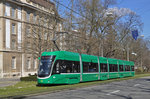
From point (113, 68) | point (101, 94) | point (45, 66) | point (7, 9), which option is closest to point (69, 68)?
point (45, 66)

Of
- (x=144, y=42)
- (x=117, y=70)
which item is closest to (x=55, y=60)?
(x=117, y=70)

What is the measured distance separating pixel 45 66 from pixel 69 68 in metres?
2.83

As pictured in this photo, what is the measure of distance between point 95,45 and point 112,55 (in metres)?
11.8

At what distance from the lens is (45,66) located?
64.3 ft

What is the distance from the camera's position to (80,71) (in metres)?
23.3

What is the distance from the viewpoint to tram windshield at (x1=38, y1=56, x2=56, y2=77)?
63.3ft

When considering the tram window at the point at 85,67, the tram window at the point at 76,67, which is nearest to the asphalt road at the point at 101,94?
the tram window at the point at 76,67

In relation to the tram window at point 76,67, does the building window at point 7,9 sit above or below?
above

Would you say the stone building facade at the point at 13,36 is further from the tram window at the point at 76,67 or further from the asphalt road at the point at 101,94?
the asphalt road at the point at 101,94

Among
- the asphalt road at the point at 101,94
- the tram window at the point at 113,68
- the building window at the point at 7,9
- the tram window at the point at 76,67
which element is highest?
the building window at the point at 7,9

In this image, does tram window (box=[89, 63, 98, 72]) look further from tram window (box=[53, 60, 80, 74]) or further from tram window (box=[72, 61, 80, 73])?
tram window (box=[53, 60, 80, 74])

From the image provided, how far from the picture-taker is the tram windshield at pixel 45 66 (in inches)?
760

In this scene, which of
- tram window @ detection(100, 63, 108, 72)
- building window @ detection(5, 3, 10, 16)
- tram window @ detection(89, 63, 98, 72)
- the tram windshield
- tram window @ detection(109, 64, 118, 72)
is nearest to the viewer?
the tram windshield

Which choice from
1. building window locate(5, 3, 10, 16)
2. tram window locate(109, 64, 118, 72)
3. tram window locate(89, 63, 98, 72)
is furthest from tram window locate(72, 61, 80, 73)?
building window locate(5, 3, 10, 16)
